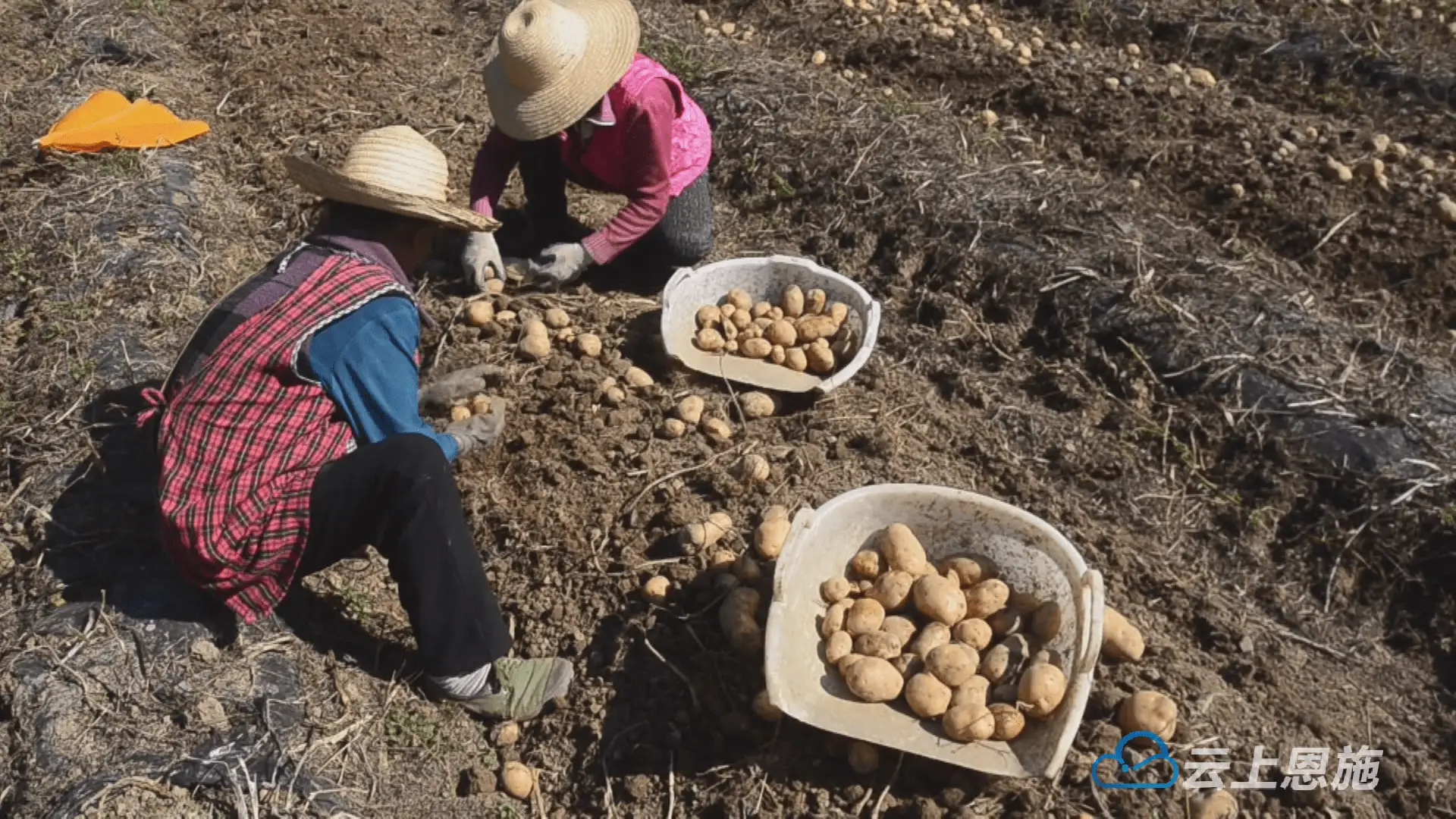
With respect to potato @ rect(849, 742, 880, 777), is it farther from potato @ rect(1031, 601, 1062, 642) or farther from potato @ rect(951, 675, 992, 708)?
potato @ rect(1031, 601, 1062, 642)

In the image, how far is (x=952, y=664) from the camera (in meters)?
1.91

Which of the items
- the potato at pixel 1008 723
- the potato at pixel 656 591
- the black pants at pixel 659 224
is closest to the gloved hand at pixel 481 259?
the black pants at pixel 659 224

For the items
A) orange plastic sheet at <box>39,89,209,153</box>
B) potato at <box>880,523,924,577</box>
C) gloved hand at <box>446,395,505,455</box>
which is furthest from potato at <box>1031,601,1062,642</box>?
orange plastic sheet at <box>39,89,209,153</box>

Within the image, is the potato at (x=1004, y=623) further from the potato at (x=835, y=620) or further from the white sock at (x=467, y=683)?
the white sock at (x=467, y=683)

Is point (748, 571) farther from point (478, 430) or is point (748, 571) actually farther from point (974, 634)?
point (478, 430)

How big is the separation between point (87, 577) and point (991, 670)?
1904 millimetres

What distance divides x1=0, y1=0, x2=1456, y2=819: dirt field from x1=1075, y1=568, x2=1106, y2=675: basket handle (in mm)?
237

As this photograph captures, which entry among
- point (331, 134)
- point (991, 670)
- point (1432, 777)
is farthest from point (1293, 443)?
point (331, 134)

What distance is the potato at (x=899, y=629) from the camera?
6.61ft

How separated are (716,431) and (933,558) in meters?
0.70

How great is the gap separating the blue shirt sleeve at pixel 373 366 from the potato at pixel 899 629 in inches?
37.9

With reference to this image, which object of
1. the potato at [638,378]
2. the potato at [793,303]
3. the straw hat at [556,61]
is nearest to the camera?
the straw hat at [556,61]

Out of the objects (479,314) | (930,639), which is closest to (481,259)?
(479,314)

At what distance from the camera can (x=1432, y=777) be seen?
206 centimetres
